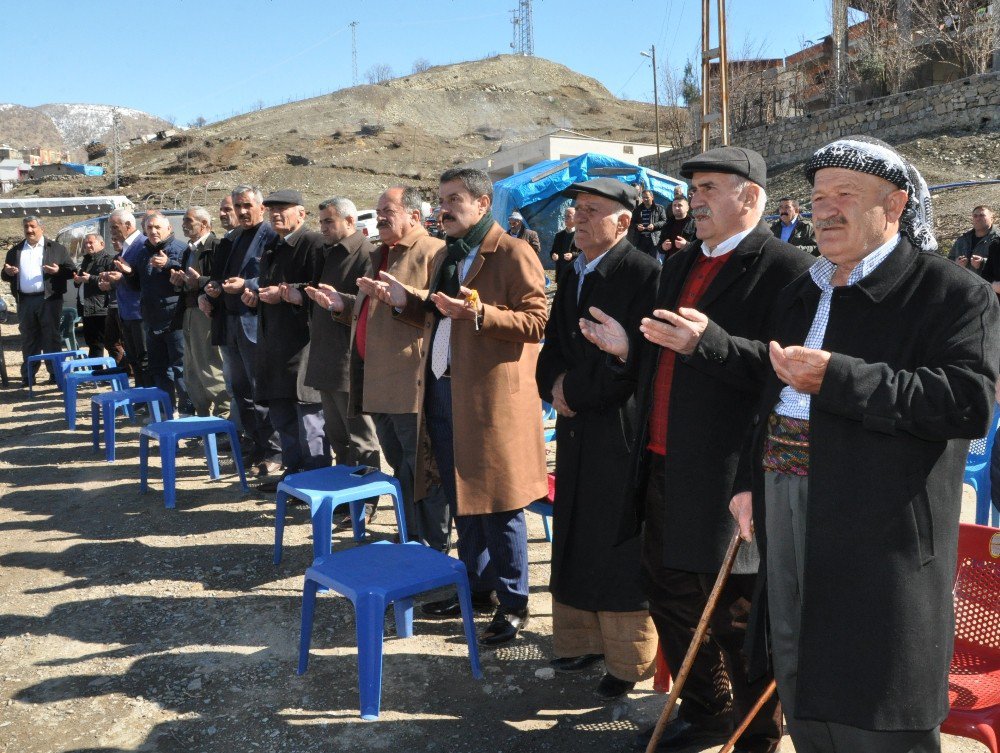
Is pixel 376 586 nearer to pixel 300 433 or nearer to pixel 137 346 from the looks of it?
pixel 300 433

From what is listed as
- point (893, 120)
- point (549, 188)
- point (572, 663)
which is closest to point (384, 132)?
point (893, 120)

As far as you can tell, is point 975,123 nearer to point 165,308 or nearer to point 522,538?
point 165,308

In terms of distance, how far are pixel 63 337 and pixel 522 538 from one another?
10332mm

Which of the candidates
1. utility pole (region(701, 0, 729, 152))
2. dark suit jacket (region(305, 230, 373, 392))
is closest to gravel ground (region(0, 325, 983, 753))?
dark suit jacket (region(305, 230, 373, 392))

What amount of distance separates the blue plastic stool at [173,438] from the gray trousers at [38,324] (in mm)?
5140

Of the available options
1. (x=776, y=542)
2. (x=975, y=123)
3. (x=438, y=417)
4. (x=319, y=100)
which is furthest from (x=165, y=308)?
(x=319, y=100)

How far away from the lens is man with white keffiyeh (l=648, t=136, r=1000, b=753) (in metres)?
1.96

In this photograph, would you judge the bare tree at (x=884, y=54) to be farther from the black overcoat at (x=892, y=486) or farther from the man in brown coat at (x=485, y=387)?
the black overcoat at (x=892, y=486)

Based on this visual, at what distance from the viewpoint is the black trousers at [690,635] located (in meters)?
2.87

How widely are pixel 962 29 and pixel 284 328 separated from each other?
31.3 metres

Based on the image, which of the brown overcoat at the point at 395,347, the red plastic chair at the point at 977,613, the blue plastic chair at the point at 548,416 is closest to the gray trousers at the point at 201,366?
the blue plastic chair at the point at 548,416

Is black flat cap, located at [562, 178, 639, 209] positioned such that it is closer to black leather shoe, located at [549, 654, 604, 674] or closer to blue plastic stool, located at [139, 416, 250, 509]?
black leather shoe, located at [549, 654, 604, 674]

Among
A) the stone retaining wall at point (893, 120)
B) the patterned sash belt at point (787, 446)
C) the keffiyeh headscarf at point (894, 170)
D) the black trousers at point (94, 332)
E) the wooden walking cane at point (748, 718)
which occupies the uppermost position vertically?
the stone retaining wall at point (893, 120)

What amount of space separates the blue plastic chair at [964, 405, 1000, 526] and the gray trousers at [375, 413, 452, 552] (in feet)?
8.19
